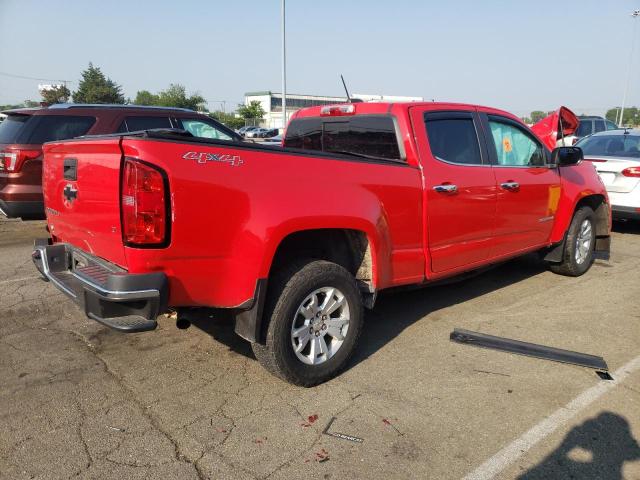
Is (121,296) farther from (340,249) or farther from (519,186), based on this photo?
(519,186)

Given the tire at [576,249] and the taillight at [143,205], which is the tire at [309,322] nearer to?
the taillight at [143,205]

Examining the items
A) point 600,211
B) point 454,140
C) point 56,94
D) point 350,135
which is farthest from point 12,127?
point 56,94

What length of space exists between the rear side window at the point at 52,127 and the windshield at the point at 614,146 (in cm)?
790

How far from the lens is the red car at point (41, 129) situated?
632cm

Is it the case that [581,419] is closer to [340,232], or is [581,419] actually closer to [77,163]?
[340,232]

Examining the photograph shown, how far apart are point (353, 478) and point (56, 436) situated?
1.59m

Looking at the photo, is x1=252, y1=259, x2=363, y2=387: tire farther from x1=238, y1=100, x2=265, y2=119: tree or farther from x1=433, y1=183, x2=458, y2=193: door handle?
x1=238, y1=100, x2=265, y2=119: tree

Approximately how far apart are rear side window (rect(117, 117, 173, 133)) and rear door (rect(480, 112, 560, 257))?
4.85m

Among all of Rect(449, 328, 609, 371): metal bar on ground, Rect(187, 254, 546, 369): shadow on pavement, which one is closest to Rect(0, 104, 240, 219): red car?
Rect(187, 254, 546, 369): shadow on pavement

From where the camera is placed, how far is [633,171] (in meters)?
7.57

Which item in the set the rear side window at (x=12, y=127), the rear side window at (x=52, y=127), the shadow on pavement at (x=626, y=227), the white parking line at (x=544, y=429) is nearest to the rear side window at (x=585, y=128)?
the shadow on pavement at (x=626, y=227)

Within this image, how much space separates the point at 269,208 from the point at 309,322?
837mm

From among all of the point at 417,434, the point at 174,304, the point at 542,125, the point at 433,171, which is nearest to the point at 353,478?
the point at 417,434

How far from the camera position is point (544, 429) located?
284cm
